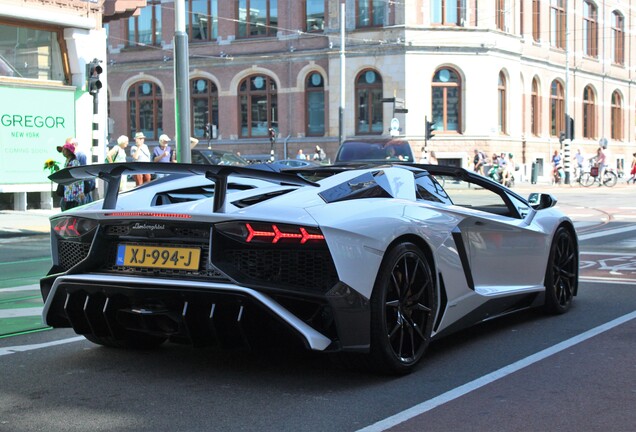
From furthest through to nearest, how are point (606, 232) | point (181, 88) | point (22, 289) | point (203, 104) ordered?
point (203, 104), point (181, 88), point (606, 232), point (22, 289)

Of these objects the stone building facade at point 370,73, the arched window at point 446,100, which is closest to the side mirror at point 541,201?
the stone building facade at point 370,73

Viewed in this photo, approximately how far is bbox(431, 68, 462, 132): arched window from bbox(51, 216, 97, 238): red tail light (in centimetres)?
4022

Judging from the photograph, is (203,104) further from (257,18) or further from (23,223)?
(23,223)

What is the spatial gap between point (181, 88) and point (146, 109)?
1370 inches

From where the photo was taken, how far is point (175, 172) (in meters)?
4.89

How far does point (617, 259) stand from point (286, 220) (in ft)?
26.1

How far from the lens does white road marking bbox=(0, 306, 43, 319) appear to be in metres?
7.67

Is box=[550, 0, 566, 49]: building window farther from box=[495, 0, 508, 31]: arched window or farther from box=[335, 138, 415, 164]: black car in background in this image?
box=[335, 138, 415, 164]: black car in background

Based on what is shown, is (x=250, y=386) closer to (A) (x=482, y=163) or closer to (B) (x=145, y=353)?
(B) (x=145, y=353)

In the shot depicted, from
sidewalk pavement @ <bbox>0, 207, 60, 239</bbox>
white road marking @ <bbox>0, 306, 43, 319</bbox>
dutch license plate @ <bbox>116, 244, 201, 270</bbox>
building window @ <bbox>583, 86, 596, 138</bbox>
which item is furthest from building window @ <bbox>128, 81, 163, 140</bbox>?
dutch license plate @ <bbox>116, 244, 201, 270</bbox>

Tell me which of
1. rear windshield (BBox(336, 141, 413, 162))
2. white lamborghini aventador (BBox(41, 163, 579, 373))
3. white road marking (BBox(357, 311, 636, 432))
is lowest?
white road marking (BBox(357, 311, 636, 432))

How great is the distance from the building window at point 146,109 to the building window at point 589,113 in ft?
86.1

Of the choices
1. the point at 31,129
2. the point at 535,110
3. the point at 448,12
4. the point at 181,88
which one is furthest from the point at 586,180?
the point at 181,88

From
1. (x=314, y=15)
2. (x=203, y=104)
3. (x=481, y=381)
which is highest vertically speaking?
(x=314, y=15)
